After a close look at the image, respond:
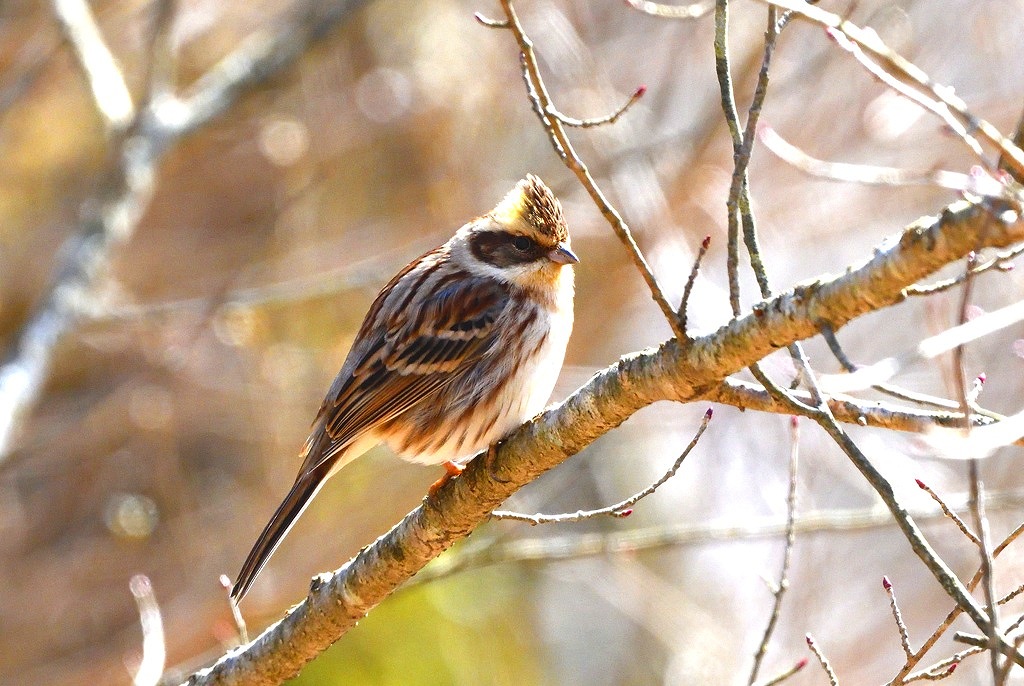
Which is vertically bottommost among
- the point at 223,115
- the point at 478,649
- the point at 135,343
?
the point at 478,649

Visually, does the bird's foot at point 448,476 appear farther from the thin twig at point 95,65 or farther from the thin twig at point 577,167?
the thin twig at point 95,65

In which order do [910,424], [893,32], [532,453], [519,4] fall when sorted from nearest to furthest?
[910,424] < [532,453] < [893,32] < [519,4]

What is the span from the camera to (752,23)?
23.0 ft

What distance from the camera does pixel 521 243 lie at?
4.61m

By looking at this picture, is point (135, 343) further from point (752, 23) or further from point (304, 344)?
point (752, 23)

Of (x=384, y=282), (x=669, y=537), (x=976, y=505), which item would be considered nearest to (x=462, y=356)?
(x=669, y=537)

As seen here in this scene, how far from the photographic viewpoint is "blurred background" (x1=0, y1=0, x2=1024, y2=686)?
663 cm

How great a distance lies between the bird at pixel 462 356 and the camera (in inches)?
169

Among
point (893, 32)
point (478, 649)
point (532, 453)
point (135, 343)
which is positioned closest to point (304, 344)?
point (135, 343)

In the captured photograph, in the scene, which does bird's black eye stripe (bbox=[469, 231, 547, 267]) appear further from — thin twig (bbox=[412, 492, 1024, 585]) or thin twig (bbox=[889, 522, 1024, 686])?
thin twig (bbox=[889, 522, 1024, 686])

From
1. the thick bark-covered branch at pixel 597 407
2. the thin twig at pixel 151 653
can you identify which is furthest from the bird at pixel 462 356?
the thick bark-covered branch at pixel 597 407

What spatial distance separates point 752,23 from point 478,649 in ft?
14.3

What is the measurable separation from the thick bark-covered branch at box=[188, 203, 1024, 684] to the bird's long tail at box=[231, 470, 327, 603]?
0.33m

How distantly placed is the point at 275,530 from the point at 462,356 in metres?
0.96
